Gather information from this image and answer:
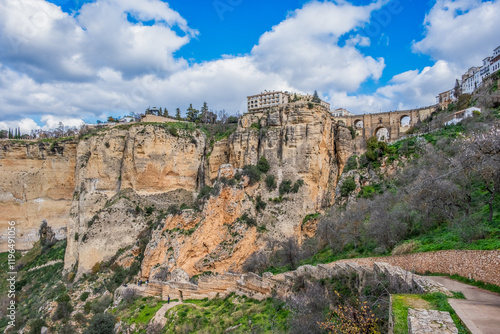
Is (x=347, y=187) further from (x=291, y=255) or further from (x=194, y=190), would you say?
(x=194, y=190)

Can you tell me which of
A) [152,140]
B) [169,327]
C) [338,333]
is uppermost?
[152,140]

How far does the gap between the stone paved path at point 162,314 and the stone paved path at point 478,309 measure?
47.1 ft

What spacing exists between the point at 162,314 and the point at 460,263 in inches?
592

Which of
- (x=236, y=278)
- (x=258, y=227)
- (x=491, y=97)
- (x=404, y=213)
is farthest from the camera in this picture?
(x=491, y=97)

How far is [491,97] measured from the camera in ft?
99.0

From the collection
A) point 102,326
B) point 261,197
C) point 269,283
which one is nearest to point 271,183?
point 261,197

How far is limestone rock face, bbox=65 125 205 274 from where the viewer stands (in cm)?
2864

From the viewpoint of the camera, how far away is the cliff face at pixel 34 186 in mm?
40562

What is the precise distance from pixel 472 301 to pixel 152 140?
29324 millimetres

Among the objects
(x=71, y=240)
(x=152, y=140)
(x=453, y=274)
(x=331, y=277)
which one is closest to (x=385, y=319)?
(x=453, y=274)

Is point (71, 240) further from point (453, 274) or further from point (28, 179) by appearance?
point (453, 274)

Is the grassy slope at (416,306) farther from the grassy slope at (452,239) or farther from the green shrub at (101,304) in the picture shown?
the green shrub at (101,304)

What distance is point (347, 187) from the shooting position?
28438 millimetres

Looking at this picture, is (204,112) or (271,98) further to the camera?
(271,98)
